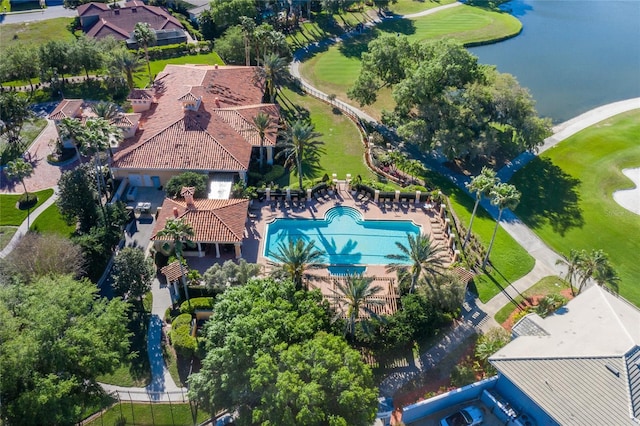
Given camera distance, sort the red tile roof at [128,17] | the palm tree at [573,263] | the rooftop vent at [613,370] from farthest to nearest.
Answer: the red tile roof at [128,17] < the palm tree at [573,263] < the rooftop vent at [613,370]

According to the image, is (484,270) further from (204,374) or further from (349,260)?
(204,374)

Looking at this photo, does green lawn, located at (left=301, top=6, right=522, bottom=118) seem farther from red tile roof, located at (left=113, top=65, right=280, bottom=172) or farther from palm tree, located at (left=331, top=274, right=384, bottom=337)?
palm tree, located at (left=331, top=274, right=384, bottom=337)

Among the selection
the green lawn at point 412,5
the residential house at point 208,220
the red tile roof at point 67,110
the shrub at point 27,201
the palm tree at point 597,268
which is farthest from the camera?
the green lawn at point 412,5

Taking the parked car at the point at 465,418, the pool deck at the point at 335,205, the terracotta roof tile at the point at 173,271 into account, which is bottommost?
the parked car at the point at 465,418

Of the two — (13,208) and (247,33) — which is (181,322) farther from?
(247,33)

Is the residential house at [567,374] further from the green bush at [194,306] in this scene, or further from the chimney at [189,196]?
the chimney at [189,196]

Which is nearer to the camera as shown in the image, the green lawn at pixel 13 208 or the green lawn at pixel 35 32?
the green lawn at pixel 13 208

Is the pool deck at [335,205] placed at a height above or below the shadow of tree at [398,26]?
below

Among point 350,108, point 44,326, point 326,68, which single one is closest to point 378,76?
point 350,108

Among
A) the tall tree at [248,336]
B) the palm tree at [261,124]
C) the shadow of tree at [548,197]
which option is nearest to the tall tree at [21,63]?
the palm tree at [261,124]
